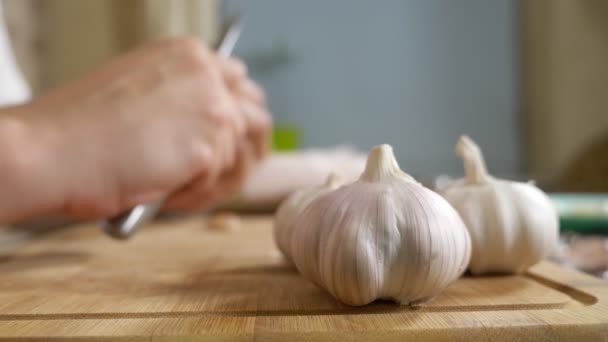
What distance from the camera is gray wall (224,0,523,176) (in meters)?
2.46

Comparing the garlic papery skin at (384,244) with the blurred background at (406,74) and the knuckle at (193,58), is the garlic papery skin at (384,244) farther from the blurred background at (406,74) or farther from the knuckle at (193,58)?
the blurred background at (406,74)

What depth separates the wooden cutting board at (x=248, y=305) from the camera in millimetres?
366

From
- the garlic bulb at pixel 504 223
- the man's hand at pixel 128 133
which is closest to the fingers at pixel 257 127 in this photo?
the man's hand at pixel 128 133

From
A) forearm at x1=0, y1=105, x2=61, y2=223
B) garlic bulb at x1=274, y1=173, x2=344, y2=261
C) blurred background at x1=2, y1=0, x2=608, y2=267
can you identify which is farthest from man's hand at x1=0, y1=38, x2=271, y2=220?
blurred background at x1=2, y1=0, x2=608, y2=267

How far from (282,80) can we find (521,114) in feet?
2.91

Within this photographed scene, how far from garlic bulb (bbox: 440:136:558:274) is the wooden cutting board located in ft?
0.06

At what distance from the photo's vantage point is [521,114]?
2.48 metres

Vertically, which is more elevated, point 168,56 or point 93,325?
point 168,56

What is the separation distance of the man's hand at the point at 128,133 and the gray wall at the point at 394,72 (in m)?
1.62

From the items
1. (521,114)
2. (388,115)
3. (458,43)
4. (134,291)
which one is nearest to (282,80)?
(388,115)

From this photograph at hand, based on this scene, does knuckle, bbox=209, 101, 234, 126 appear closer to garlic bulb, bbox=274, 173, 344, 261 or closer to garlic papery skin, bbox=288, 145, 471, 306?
garlic bulb, bbox=274, 173, 344, 261

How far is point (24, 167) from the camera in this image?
0.65 meters

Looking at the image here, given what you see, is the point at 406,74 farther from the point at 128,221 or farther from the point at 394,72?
the point at 128,221

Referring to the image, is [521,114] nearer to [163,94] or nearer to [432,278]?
[163,94]
